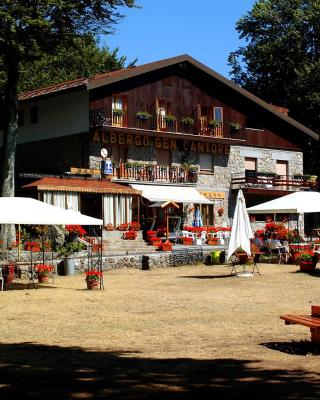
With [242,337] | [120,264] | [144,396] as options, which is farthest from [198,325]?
[120,264]

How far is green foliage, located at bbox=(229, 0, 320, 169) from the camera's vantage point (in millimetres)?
49906

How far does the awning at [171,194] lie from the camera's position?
1390 inches

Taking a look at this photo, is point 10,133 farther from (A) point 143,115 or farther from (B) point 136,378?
(B) point 136,378

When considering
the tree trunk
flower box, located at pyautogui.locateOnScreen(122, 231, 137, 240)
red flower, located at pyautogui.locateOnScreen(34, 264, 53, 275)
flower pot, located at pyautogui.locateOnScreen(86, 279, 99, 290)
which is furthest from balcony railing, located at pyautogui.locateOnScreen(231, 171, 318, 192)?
flower pot, located at pyautogui.locateOnScreen(86, 279, 99, 290)

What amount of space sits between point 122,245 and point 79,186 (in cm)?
406

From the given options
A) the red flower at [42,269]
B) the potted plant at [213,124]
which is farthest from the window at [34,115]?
the red flower at [42,269]

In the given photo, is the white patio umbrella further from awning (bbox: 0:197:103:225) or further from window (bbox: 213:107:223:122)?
window (bbox: 213:107:223:122)

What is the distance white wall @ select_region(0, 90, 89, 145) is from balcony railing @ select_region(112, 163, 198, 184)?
109 inches

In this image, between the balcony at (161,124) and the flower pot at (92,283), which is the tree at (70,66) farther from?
the flower pot at (92,283)

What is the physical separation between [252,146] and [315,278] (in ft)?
76.9

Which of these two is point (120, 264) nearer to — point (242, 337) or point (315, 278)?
point (315, 278)

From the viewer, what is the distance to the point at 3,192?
2686cm

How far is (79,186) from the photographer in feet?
107

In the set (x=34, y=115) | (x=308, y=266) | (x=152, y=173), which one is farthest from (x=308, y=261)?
(x=34, y=115)
